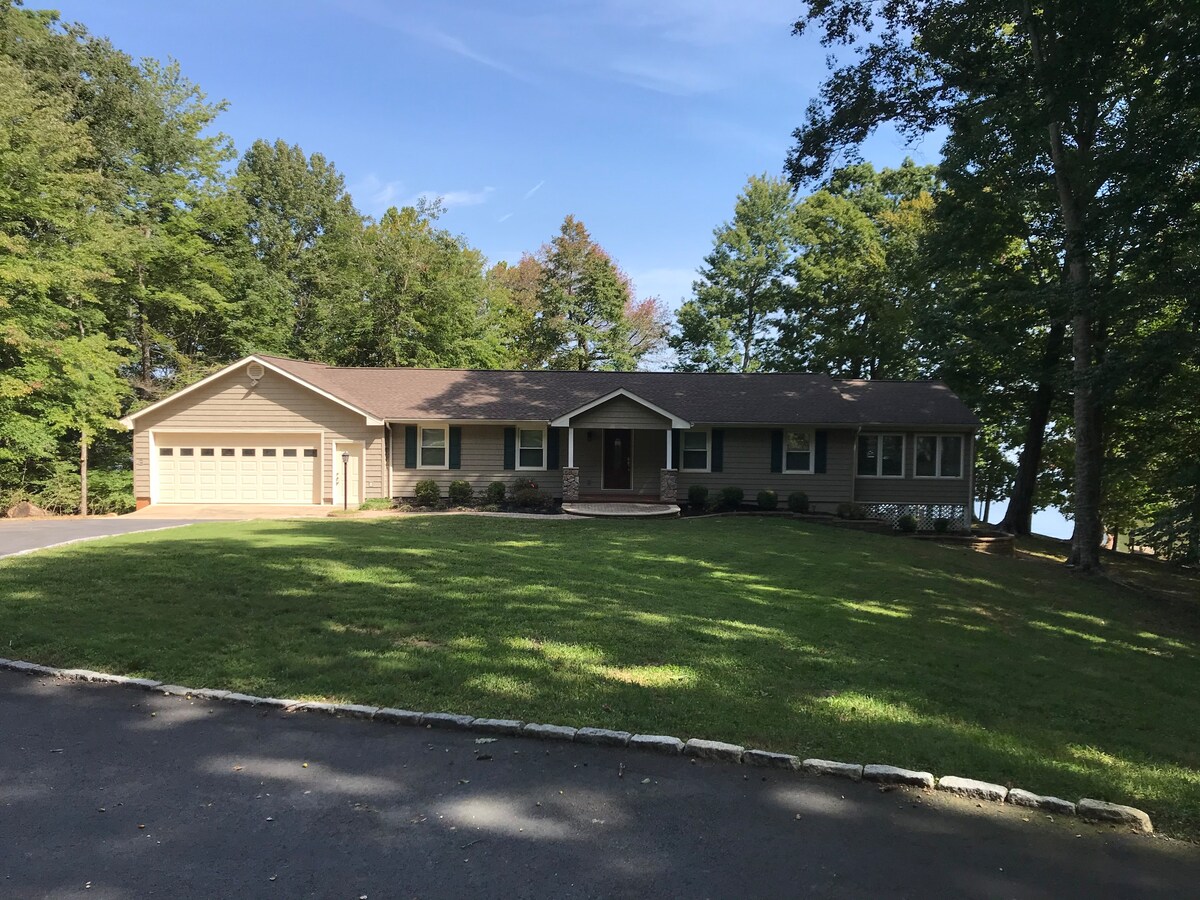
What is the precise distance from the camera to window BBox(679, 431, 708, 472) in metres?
21.2

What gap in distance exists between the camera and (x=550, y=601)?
8.14 m

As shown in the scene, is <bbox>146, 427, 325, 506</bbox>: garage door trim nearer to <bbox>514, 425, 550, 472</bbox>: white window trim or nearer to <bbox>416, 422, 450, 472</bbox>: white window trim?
<bbox>416, 422, 450, 472</bbox>: white window trim

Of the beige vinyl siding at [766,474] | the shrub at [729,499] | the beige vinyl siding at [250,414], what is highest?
the beige vinyl siding at [250,414]

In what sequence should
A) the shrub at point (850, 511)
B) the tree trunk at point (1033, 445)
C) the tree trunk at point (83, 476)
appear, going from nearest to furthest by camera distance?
the shrub at point (850, 511)
the tree trunk at point (1033, 445)
the tree trunk at point (83, 476)

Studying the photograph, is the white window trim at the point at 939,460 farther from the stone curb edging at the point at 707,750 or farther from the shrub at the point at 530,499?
the stone curb edging at the point at 707,750

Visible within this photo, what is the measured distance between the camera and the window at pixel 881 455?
2120 centimetres

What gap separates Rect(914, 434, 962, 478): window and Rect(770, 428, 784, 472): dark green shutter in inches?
163

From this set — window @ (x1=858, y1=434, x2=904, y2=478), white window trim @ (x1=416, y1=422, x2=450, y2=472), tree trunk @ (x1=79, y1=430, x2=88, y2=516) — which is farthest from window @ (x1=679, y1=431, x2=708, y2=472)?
A: tree trunk @ (x1=79, y1=430, x2=88, y2=516)

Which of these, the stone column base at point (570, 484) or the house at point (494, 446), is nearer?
the stone column base at point (570, 484)

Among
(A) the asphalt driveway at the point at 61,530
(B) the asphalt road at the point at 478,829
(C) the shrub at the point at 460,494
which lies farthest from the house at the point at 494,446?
(B) the asphalt road at the point at 478,829

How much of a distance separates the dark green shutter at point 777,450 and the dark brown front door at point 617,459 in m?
4.41

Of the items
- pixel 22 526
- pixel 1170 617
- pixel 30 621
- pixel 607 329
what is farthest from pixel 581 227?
pixel 30 621

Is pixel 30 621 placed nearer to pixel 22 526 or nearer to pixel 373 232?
pixel 22 526

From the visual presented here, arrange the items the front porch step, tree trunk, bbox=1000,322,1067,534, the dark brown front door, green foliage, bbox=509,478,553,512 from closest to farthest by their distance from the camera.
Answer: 1. the front porch step
2. green foliage, bbox=509,478,553,512
3. tree trunk, bbox=1000,322,1067,534
4. the dark brown front door
